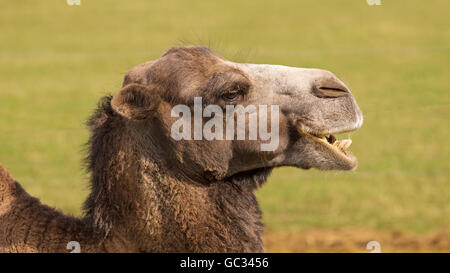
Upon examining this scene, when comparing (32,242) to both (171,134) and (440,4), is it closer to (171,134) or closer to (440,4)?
(171,134)

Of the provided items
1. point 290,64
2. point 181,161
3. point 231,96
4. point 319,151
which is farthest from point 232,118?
point 290,64

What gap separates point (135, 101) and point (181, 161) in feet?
1.31

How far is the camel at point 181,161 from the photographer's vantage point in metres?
3.82

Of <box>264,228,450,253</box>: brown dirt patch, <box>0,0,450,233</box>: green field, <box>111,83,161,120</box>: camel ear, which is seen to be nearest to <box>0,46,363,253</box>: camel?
<box>111,83,161,120</box>: camel ear

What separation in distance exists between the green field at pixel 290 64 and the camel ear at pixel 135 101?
26.8 inches

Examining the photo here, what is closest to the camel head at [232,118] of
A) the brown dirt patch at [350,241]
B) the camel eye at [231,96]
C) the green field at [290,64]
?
the camel eye at [231,96]

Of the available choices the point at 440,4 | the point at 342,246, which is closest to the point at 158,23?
the point at 440,4

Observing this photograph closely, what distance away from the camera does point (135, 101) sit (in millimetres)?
3889

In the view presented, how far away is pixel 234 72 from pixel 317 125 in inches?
20.8

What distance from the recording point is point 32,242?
384 cm

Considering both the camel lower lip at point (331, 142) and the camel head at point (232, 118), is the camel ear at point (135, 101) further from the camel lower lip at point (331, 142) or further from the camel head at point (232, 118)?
the camel lower lip at point (331, 142)

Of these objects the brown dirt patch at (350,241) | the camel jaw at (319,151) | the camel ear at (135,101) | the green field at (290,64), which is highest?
the green field at (290,64)

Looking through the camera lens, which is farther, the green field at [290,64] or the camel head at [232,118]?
the green field at [290,64]

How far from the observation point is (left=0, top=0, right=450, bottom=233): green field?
884 centimetres
